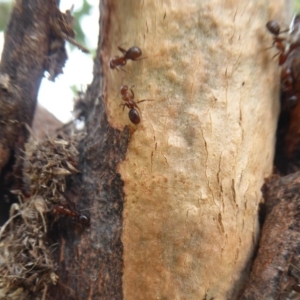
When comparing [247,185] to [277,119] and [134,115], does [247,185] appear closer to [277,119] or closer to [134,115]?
[277,119]

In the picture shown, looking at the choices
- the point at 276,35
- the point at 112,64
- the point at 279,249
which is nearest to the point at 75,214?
the point at 112,64

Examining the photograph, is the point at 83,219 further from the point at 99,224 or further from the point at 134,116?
the point at 134,116

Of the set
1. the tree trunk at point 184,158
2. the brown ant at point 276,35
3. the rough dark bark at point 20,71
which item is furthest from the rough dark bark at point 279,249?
the rough dark bark at point 20,71

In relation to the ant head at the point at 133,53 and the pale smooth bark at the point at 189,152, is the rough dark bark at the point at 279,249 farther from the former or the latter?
the ant head at the point at 133,53

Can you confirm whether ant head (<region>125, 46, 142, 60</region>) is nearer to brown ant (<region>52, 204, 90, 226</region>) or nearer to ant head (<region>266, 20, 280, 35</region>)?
ant head (<region>266, 20, 280, 35</region>)

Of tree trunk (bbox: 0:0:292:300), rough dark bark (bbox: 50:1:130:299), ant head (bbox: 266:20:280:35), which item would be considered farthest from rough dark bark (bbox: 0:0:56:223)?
ant head (bbox: 266:20:280:35)

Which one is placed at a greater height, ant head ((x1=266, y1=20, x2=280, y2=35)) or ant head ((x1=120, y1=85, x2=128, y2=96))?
ant head ((x1=266, y1=20, x2=280, y2=35))
